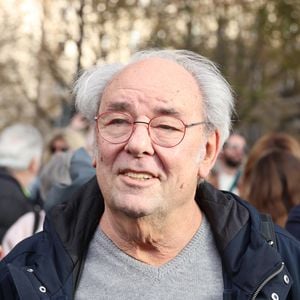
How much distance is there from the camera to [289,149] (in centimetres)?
567

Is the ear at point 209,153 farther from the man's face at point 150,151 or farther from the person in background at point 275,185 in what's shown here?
the person in background at point 275,185

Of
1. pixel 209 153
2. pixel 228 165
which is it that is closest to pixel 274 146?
pixel 228 165

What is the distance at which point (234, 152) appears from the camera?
8.18 metres

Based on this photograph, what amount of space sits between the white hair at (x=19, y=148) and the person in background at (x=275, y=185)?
2011 mm

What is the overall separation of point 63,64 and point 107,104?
12.5 metres

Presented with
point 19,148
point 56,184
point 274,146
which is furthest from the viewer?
point 19,148

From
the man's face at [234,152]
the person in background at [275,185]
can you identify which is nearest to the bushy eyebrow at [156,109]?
the person in background at [275,185]

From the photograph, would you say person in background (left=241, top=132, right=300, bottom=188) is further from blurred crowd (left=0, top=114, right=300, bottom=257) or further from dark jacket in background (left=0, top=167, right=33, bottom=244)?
dark jacket in background (left=0, top=167, right=33, bottom=244)

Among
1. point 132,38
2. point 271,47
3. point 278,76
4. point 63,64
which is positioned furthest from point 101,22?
point 278,76

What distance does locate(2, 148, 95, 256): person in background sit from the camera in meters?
4.15

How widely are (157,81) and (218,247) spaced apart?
0.67 m

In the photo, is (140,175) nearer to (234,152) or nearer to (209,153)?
(209,153)

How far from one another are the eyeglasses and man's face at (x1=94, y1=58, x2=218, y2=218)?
2cm

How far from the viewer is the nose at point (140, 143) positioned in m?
2.64
